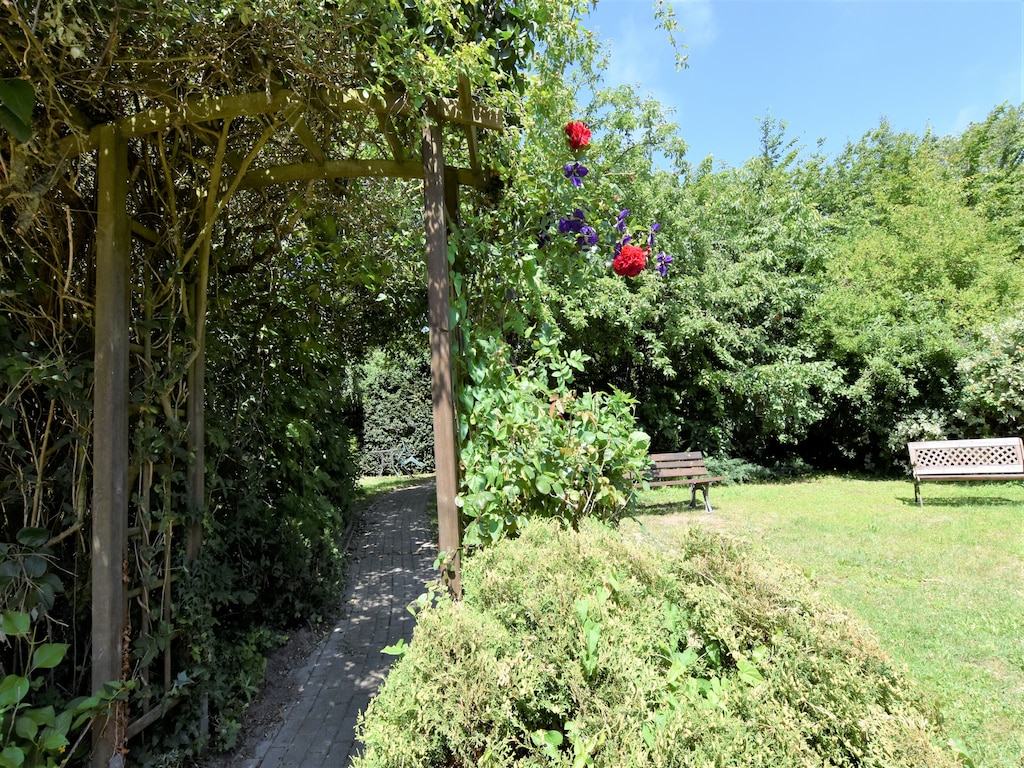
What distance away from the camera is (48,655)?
1.80m

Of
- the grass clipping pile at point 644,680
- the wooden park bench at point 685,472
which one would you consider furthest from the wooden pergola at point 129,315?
the wooden park bench at point 685,472

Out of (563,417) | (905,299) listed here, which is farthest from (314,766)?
(905,299)

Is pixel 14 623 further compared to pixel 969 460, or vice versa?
pixel 969 460

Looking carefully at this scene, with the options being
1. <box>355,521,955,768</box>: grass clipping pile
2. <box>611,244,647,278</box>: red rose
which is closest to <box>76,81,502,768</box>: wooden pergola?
<box>355,521,955,768</box>: grass clipping pile

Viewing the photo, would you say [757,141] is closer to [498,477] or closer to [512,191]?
[512,191]

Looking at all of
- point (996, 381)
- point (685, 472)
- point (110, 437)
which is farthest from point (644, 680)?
point (996, 381)

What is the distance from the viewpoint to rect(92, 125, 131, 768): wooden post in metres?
2.00

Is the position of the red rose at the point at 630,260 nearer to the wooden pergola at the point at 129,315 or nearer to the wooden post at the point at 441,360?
the wooden pergola at the point at 129,315

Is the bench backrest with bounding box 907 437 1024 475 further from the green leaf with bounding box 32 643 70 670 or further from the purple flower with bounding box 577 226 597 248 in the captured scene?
the green leaf with bounding box 32 643 70 670

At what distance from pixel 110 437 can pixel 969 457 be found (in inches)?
373

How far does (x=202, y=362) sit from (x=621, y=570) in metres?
2.08

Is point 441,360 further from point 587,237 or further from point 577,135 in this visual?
point 577,135

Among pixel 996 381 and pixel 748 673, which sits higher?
pixel 996 381

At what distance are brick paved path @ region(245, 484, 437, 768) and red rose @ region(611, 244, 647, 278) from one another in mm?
2597
